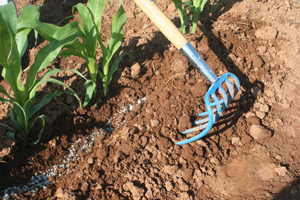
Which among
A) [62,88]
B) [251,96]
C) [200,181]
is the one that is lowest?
[200,181]

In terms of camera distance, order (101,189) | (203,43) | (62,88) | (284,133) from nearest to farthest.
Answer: (101,189) → (284,133) → (62,88) → (203,43)

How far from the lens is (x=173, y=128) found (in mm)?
1941

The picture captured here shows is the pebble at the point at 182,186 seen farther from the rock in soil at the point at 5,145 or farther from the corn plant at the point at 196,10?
the corn plant at the point at 196,10

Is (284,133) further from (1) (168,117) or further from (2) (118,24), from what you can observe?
(2) (118,24)

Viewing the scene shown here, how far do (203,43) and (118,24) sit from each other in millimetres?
908

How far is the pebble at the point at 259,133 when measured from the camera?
1897mm

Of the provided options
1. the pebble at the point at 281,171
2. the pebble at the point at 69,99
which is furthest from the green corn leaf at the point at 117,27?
the pebble at the point at 281,171

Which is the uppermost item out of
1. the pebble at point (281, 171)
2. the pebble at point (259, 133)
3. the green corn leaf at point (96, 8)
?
the green corn leaf at point (96, 8)

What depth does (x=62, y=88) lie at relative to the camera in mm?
2117

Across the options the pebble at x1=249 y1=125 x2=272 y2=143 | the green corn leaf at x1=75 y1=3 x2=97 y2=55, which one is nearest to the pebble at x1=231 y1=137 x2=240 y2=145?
the pebble at x1=249 y1=125 x2=272 y2=143

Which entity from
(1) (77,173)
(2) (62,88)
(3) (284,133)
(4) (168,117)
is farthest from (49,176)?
(3) (284,133)

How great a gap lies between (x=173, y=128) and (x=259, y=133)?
2.23 feet

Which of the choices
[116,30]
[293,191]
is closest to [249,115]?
[293,191]

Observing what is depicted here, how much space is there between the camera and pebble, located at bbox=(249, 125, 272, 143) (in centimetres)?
190
